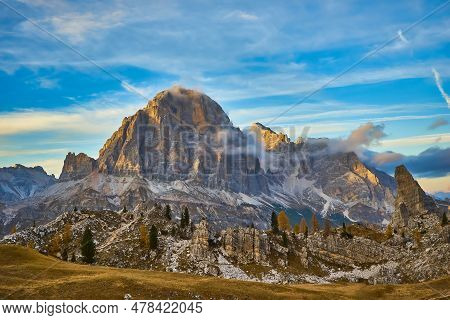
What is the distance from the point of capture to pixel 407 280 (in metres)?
177

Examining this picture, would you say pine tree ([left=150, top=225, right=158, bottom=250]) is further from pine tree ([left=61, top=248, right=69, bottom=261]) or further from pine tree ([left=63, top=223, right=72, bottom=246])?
pine tree ([left=63, top=223, right=72, bottom=246])

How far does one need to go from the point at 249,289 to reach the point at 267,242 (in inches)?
4132

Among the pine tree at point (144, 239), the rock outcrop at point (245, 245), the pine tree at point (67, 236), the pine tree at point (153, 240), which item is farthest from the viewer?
the pine tree at point (67, 236)

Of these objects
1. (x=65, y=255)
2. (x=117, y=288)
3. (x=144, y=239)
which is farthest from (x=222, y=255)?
(x=117, y=288)

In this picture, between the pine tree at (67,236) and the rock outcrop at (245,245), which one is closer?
the rock outcrop at (245,245)

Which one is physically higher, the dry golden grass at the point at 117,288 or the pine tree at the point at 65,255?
the dry golden grass at the point at 117,288

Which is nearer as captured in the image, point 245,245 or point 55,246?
point 55,246

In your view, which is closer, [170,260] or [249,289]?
[249,289]

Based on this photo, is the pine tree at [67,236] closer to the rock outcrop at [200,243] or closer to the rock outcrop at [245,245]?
the rock outcrop at [200,243]

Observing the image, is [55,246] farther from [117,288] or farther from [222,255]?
[117,288]

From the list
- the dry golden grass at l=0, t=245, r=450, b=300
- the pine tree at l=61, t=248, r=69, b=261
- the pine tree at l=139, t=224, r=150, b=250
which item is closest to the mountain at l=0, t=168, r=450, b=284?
the pine tree at l=139, t=224, r=150, b=250

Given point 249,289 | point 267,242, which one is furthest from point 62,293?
point 267,242

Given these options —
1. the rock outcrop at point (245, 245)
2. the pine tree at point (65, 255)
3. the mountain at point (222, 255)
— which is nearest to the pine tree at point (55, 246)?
the mountain at point (222, 255)
